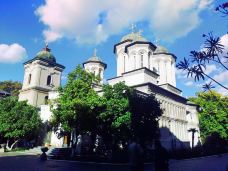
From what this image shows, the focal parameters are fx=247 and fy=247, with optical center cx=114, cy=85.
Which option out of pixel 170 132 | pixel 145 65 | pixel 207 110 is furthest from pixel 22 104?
pixel 207 110

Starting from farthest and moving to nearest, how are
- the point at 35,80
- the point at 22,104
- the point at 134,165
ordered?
the point at 35,80
the point at 22,104
the point at 134,165

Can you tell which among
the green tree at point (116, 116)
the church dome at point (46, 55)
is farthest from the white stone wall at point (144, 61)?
the green tree at point (116, 116)

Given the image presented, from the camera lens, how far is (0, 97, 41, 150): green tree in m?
30.0

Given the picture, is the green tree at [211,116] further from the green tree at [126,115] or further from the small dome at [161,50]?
the green tree at [126,115]

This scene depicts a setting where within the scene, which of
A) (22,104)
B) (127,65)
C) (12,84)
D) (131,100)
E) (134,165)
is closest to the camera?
(134,165)

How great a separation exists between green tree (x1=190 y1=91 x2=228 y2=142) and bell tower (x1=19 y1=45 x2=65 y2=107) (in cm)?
2655

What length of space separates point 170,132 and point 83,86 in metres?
17.2

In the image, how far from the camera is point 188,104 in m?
44.3

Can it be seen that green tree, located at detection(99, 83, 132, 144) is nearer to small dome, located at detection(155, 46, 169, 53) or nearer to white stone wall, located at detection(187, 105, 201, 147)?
small dome, located at detection(155, 46, 169, 53)

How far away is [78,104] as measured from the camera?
2158 cm

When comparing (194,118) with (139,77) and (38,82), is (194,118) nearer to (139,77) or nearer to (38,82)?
(139,77)

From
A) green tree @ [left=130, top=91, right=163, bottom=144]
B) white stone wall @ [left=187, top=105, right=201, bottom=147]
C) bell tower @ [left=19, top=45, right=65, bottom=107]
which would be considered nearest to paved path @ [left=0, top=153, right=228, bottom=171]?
green tree @ [left=130, top=91, right=163, bottom=144]

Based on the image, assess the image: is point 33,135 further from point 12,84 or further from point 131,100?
point 12,84

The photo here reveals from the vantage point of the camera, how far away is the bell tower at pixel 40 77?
132 ft
